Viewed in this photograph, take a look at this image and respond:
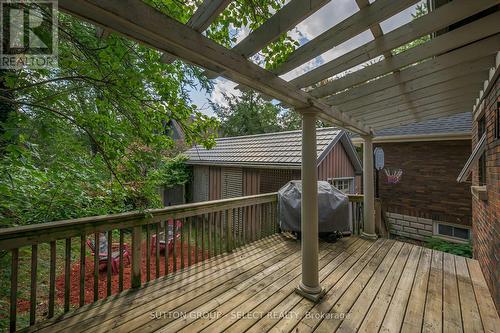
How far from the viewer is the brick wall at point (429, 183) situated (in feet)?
22.7

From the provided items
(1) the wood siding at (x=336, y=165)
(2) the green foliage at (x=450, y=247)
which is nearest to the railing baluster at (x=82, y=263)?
(1) the wood siding at (x=336, y=165)

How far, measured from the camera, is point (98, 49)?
7.02 feet

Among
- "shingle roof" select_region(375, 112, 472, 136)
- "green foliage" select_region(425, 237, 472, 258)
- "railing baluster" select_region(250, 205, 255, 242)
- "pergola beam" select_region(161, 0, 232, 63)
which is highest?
"shingle roof" select_region(375, 112, 472, 136)

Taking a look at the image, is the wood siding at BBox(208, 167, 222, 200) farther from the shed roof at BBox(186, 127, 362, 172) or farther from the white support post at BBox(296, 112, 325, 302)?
the white support post at BBox(296, 112, 325, 302)

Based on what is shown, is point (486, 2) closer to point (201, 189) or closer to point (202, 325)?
point (202, 325)

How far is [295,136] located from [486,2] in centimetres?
652

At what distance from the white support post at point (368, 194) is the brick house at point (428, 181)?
3.82 metres

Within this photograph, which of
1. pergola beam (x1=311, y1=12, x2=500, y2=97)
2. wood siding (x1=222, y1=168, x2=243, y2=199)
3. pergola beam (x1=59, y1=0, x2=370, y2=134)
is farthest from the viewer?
wood siding (x1=222, y1=168, x2=243, y2=199)

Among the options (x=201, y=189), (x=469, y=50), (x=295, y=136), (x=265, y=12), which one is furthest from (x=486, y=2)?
(x=201, y=189)

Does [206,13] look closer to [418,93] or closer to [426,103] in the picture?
[418,93]

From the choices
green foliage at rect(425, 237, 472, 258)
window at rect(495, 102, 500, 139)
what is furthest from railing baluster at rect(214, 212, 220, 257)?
green foliage at rect(425, 237, 472, 258)

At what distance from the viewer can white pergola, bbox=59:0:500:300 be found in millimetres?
1412

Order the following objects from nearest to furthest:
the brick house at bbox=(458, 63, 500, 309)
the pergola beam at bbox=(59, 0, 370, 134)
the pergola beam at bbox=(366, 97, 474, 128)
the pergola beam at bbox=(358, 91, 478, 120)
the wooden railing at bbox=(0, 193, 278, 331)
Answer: the pergola beam at bbox=(59, 0, 370, 134) → the wooden railing at bbox=(0, 193, 278, 331) → the brick house at bbox=(458, 63, 500, 309) → the pergola beam at bbox=(358, 91, 478, 120) → the pergola beam at bbox=(366, 97, 474, 128)

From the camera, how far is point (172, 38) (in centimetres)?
142
